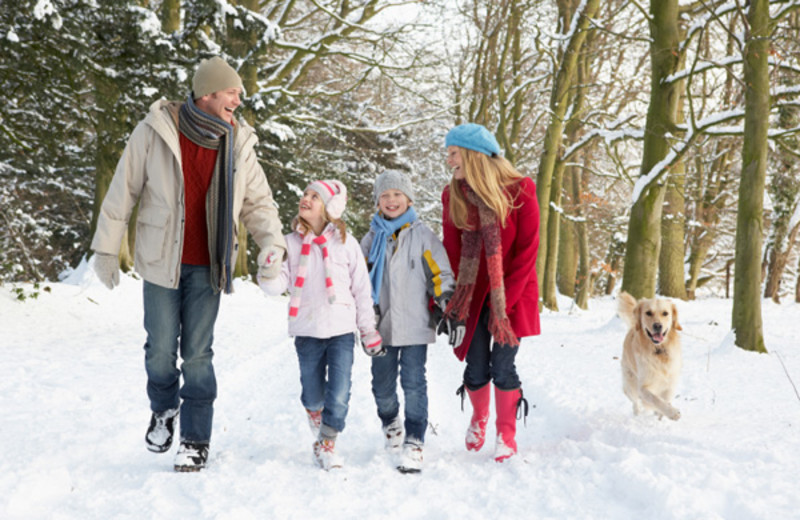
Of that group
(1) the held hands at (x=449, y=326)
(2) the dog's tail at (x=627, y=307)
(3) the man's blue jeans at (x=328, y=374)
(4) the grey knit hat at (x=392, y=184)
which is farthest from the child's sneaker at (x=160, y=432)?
Result: (2) the dog's tail at (x=627, y=307)

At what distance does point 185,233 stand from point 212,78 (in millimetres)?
870

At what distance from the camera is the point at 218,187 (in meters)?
3.50

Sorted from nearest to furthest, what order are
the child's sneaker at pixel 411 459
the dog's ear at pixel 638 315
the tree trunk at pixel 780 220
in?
the child's sneaker at pixel 411 459 → the dog's ear at pixel 638 315 → the tree trunk at pixel 780 220

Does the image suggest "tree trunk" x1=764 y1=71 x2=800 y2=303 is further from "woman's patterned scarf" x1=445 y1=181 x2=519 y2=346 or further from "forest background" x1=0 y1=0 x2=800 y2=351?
"woman's patterned scarf" x1=445 y1=181 x2=519 y2=346

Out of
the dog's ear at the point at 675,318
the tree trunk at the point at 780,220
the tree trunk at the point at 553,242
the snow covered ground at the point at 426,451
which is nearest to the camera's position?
the snow covered ground at the point at 426,451

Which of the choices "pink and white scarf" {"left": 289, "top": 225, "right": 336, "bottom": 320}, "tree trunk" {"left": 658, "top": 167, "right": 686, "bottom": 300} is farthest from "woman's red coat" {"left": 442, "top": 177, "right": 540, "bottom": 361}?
"tree trunk" {"left": 658, "top": 167, "right": 686, "bottom": 300}

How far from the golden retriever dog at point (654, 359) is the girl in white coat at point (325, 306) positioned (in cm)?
215

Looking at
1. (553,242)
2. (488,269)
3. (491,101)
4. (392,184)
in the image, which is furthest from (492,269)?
(491,101)

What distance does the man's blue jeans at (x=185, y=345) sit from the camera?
3.42 meters

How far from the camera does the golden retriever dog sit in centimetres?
460

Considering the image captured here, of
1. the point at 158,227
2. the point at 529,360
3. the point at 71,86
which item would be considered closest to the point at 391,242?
the point at 158,227

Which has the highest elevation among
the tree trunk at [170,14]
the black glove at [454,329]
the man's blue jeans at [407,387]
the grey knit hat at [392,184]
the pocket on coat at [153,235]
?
the tree trunk at [170,14]

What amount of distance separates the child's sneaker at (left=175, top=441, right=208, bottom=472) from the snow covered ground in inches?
4.4

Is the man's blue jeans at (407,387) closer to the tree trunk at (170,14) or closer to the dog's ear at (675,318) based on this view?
the dog's ear at (675,318)
